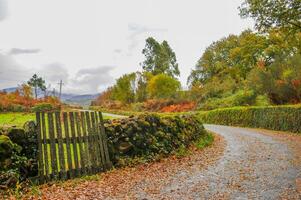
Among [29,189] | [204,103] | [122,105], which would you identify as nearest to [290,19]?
[29,189]

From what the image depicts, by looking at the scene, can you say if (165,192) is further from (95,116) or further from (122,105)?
(122,105)

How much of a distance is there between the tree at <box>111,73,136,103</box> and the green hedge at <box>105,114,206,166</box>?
146 feet

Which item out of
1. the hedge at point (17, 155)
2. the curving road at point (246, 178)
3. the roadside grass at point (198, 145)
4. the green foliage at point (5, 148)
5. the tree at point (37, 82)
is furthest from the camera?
the tree at point (37, 82)

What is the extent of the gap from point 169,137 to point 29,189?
6033 mm

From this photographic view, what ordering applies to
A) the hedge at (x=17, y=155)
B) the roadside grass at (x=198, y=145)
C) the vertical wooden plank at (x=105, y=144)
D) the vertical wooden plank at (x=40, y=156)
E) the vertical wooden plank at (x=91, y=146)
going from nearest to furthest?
1. the hedge at (x=17, y=155)
2. the vertical wooden plank at (x=40, y=156)
3. the vertical wooden plank at (x=91, y=146)
4. the vertical wooden plank at (x=105, y=144)
5. the roadside grass at (x=198, y=145)

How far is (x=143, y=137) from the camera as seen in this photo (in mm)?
10961

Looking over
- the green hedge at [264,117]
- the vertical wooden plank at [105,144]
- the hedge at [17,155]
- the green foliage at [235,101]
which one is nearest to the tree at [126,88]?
the green foliage at [235,101]

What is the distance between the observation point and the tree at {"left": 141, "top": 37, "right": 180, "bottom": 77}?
2576 inches

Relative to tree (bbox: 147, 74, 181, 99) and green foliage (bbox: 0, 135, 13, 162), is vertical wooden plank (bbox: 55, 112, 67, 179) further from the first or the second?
tree (bbox: 147, 74, 181, 99)

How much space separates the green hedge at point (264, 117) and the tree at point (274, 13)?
19.6 ft

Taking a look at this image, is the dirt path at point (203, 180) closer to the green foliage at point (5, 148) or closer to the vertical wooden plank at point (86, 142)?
the vertical wooden plank at point (86, 142)

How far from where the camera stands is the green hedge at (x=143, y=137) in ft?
33.1

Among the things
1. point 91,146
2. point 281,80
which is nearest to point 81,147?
point 91,146

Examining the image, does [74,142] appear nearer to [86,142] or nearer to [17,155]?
[86,142]
